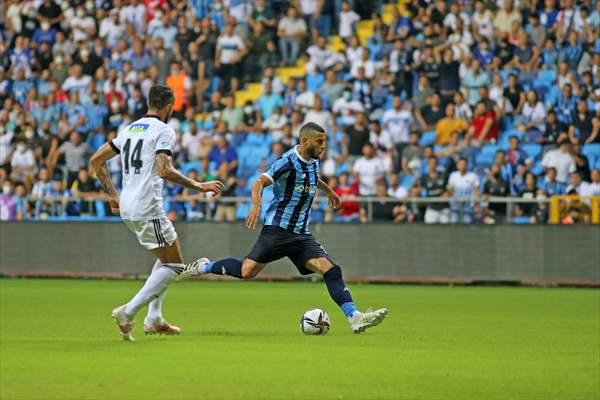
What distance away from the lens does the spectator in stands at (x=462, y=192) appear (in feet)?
77.3

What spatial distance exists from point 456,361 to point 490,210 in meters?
13.6

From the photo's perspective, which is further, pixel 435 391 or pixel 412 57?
pixel 412 57

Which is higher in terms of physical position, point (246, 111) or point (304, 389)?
point (246, 111)

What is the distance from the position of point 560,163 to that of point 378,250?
143 inches

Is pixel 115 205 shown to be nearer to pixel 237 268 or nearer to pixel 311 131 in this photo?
pixel 237 268

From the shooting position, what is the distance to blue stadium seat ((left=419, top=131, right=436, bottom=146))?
1003 inches

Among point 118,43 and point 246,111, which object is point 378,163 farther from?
point 118,43

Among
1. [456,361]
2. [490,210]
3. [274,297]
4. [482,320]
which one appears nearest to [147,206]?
[456,361]

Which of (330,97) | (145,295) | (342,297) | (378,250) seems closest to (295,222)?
(342,297)

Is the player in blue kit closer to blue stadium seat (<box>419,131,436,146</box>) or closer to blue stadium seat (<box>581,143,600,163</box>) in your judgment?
blue stadium seat (<box>581,143,600,163</box>)

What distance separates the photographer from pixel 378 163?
2488 cm

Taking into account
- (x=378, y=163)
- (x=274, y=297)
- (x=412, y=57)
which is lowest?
(x=274, y=297)

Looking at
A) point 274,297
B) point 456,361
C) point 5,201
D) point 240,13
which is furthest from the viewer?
point 240,13

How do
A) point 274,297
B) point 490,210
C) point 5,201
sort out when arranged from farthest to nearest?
point 5,201 → point 490,210 → point 274,297
